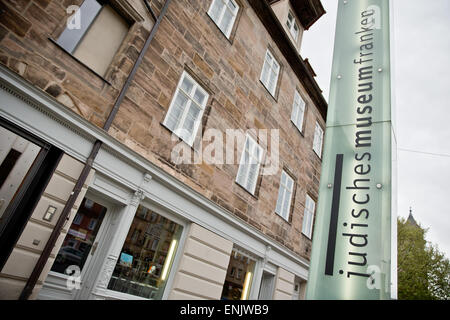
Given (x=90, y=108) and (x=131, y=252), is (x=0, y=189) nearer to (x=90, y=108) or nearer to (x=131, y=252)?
(x=90, y=108)

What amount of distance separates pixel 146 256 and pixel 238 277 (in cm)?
352

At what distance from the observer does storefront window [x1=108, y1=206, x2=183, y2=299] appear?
5.93 m

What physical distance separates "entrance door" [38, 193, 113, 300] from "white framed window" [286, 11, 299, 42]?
42.7ft

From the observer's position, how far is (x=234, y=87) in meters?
9.04

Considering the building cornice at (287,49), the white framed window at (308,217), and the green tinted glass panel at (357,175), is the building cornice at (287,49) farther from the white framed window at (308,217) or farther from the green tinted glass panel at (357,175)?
the green tinted glass panel at (357,175)

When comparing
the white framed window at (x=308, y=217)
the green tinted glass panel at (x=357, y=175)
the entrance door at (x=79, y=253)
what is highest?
the white framed window at (x=308, y=217)

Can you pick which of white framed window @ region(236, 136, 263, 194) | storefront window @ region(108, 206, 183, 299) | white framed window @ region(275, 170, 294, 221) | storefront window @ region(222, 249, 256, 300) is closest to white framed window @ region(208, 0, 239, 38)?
white framed window @ region(236, 136, 263, 194)

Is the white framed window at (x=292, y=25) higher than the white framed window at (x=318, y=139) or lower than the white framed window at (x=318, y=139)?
higher

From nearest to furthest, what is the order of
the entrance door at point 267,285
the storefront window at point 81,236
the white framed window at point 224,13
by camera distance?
1. the storefront window at point 81,236
2. the white framed window at point 224,13
3. the entrance door at point 267,285

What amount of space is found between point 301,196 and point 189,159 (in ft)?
22.8

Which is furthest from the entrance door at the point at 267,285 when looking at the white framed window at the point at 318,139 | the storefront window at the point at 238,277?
the white framed window at the point at 318,139

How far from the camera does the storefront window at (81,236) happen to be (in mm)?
5121

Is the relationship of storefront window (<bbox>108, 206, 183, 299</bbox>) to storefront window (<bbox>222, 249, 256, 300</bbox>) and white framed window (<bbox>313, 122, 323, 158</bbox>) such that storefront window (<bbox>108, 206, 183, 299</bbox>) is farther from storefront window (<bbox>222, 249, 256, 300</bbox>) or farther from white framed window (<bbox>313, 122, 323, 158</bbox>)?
white framed window (<bbox>313, 122, 323, 158</bbox>)
